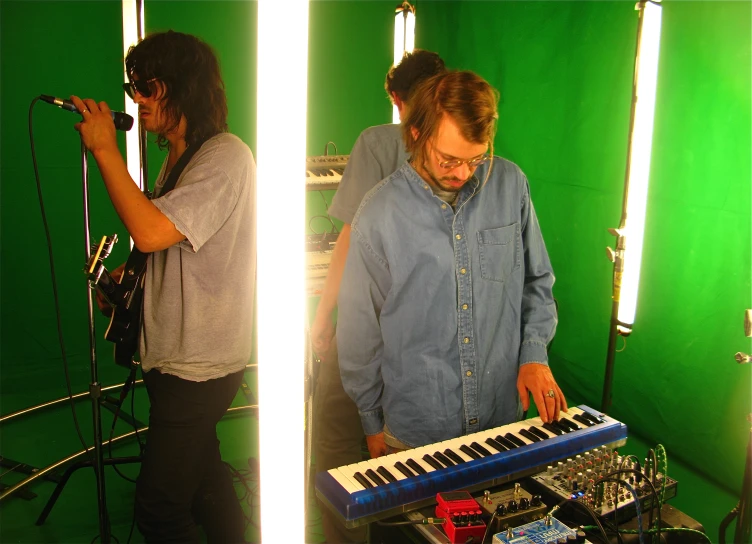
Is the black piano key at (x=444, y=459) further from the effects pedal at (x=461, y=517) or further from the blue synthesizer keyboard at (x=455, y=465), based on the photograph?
the effects pedal at (x=461, y=517)

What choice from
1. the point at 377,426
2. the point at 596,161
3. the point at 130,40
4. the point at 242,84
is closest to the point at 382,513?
the point at 377,426

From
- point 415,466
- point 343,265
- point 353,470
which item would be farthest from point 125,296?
point 415,466

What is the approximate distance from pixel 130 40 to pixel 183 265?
140 cm

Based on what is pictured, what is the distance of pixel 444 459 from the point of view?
1.70 meters

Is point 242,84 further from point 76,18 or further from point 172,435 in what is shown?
point 172,435

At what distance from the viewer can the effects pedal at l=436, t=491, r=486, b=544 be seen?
1.40 metres

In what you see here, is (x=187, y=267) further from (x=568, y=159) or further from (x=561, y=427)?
(x=568, y=159)

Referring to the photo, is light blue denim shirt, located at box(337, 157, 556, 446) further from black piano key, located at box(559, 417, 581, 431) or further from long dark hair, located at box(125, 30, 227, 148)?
long dark hair, located at box(125, 30, 227, 148)

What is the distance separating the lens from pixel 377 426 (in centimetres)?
194

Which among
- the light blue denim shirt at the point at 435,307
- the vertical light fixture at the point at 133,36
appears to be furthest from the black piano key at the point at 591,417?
the vertical light fixture at the point at 133,36

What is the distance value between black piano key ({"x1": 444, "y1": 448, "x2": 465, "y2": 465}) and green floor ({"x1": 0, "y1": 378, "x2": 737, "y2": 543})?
134 centimetres

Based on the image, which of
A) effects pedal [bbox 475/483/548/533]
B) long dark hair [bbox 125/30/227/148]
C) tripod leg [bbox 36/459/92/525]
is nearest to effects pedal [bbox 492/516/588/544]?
effects pedal [bbox 475/483/548/533]

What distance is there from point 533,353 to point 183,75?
138 centimetres

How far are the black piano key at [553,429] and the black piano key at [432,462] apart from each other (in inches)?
15.2
